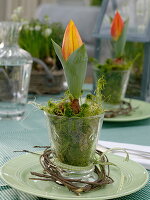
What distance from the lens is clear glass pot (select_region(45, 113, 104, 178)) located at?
803 mm

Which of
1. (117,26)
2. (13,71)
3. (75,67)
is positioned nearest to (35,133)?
(13,71)

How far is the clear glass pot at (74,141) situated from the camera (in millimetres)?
803

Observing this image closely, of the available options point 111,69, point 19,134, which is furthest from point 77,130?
point 111,69

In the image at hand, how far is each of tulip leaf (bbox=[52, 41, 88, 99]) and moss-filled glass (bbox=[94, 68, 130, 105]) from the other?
24.9 inches

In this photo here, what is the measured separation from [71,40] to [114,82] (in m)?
0.69

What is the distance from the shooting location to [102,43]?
72.6 inches

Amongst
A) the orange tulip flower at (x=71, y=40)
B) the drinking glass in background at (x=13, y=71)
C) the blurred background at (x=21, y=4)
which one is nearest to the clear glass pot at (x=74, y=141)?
the orange tulip flower at (x=71, y=40)

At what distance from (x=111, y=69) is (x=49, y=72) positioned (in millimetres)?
371

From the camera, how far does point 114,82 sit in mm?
1451

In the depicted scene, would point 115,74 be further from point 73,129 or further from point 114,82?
point 73,129

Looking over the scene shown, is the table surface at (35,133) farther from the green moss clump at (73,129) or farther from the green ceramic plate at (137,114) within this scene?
the green moss clump at (73,129)

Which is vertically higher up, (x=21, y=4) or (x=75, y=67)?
(x=75, y=67)

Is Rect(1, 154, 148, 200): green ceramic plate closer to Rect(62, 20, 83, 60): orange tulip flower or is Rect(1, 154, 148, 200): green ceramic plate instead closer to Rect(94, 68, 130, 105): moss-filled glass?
Rect(62, 20, 83, 60): orange tulip flower

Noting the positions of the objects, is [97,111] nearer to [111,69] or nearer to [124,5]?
[111,69]
